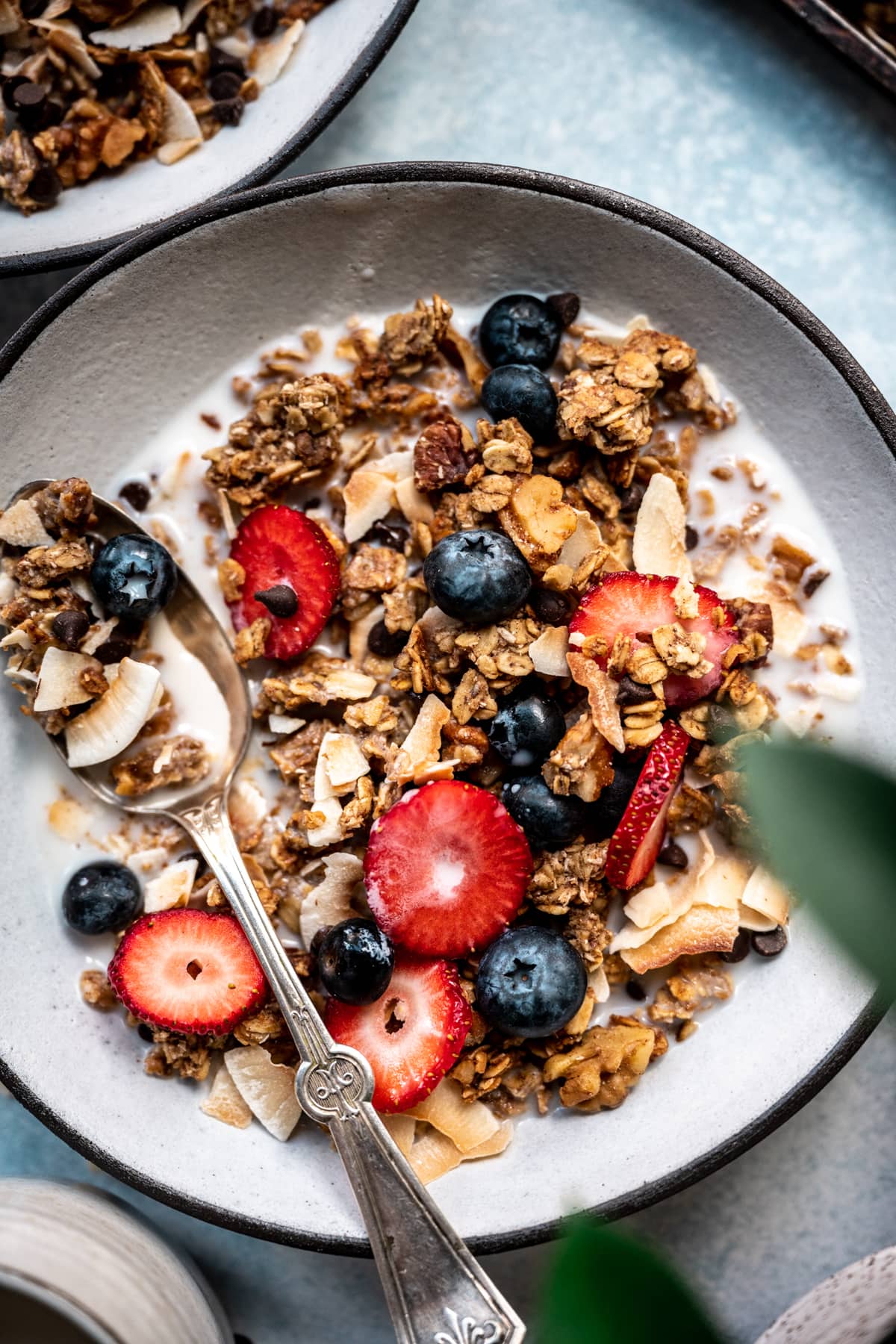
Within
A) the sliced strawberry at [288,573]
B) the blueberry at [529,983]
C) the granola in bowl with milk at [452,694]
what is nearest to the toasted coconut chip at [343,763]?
the granola in bowl with milk at [452,694]

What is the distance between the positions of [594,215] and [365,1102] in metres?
0.88

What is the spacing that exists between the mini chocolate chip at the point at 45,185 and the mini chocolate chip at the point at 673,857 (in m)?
0.93

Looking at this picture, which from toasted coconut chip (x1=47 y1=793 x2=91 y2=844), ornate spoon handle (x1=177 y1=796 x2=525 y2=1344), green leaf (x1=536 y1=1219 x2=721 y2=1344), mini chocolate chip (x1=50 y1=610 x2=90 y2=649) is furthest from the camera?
toasted coconut chip (x1=47 y1=793 x2=91 y2=844)

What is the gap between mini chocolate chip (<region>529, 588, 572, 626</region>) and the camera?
1128 mm

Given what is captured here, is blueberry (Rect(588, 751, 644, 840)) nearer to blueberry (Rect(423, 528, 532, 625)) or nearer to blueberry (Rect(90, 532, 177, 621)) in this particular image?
blueberry (Rect(423, 528, 532, 625))

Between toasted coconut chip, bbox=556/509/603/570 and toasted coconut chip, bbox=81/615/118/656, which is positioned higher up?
toasted coconut chip, bbox=556/509/603/570

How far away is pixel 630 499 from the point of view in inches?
46.9

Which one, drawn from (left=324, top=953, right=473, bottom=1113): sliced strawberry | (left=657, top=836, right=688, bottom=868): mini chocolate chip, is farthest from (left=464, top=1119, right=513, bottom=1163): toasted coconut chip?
(left=657, top=836, right=688, bottom=868): mini chocolate chip

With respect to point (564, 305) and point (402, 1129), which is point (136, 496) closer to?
point (564, 305)

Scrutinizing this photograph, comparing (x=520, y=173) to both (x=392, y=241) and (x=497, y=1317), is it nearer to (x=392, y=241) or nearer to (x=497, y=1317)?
(x=392, y=241)

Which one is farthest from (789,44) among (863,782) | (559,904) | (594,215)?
(863,782)

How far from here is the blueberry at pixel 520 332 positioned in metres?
1.19

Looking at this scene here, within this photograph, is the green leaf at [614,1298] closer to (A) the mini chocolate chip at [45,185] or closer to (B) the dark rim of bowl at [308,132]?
(B) the dark rim of bowl at [308,132]

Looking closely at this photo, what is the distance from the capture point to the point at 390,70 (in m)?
1.34
